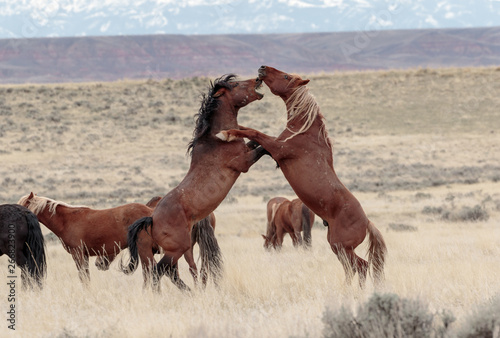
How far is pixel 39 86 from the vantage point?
55.8 m

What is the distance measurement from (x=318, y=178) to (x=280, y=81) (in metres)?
1.17

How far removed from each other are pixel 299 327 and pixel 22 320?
273 cm

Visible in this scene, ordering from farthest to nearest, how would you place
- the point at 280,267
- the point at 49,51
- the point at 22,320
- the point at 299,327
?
the point at 49,51 → the point at 280,267 → the point at 22,320 → the point at 299,327

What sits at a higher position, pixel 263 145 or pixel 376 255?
pixel 263 145

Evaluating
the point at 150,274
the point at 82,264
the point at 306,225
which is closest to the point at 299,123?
the point at 150,274

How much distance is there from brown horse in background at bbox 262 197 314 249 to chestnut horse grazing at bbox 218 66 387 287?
16.8 ft

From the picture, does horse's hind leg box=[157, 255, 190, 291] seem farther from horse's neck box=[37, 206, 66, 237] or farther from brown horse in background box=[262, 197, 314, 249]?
brown horse in background box=[262, 197, 314, 249]

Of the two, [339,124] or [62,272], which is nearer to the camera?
[62,272]

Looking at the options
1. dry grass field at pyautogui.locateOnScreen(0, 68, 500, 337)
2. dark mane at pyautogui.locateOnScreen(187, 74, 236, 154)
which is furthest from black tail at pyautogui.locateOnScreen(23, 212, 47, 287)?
dark mane at pyautogui.locateOnScreen(187, 74, 236, 154)

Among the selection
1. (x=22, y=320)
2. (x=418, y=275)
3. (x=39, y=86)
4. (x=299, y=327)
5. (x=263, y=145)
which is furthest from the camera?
(x=39, y=86)

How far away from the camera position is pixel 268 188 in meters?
27.6

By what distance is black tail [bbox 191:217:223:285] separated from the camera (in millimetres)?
8116

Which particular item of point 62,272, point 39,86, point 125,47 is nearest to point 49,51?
point 125,47

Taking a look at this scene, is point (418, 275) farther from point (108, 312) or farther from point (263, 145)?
point (108, 312)
